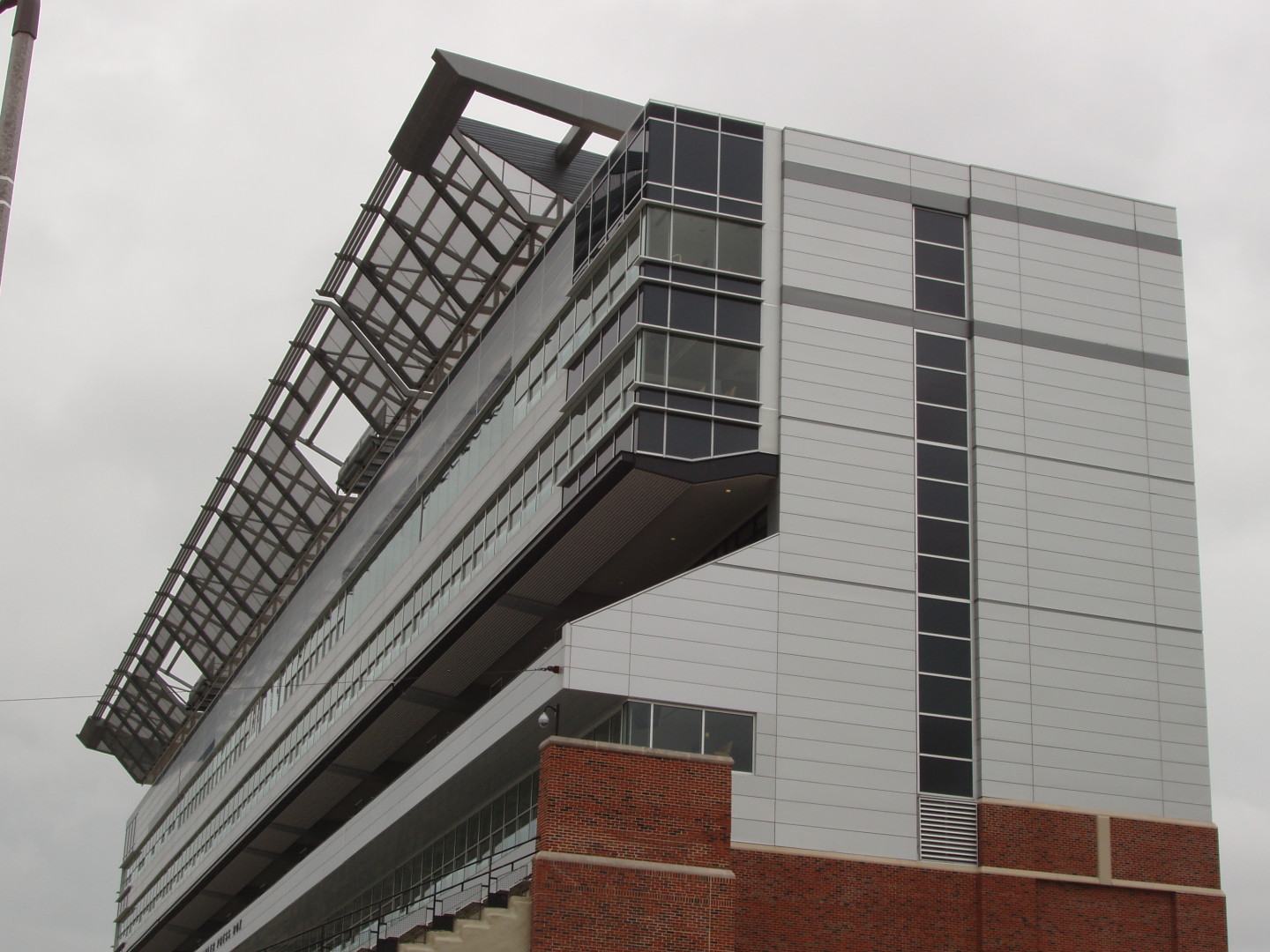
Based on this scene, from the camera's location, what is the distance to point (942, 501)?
37531 millimetres

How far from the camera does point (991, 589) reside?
36.9 meters

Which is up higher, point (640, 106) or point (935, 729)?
point (640, 106)

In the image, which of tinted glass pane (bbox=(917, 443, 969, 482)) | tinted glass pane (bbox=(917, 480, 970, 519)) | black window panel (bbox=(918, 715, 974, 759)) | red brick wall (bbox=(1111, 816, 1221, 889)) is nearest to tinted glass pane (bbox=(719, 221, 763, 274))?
tinted glass pane (bbox=(917, 443, 969, 482))

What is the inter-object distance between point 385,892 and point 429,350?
731 inches

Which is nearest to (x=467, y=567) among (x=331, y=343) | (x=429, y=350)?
(x=429, y=350)

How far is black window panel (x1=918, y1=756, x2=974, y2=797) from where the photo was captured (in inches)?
1378

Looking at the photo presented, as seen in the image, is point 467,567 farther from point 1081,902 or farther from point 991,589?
point 1081,902

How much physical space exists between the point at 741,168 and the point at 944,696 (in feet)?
44.2

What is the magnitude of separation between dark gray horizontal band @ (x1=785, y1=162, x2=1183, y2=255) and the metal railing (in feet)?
57.4

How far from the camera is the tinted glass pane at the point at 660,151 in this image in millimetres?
37531

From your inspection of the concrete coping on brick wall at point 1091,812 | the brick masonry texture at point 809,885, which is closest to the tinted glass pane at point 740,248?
the brick masonry texture at point 809,885

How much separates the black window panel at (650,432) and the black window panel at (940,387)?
22.5 feet

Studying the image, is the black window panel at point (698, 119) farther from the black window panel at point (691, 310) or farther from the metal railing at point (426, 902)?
the metal railing at point (426, 902)

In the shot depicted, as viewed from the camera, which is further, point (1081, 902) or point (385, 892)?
point (385, 892)
